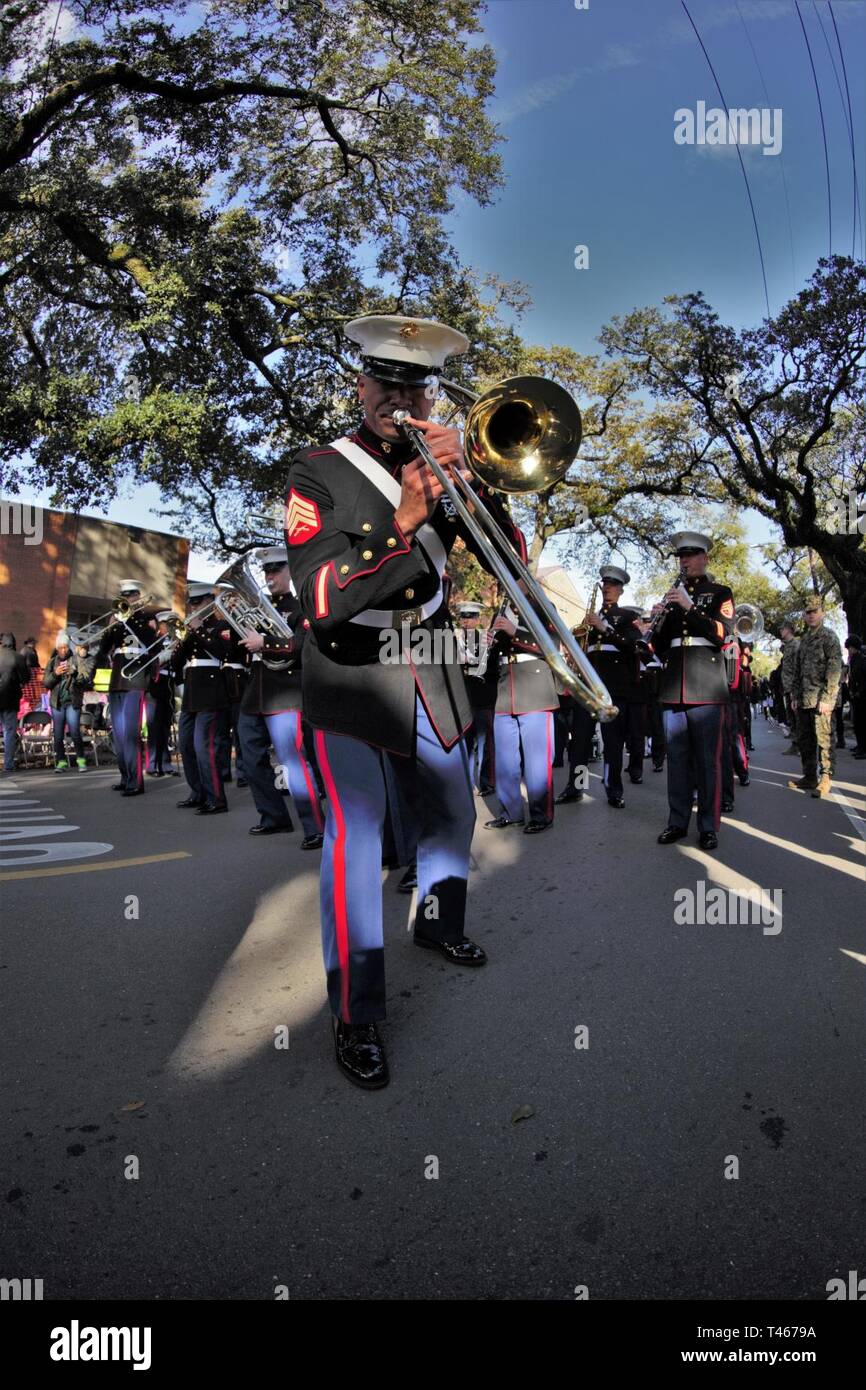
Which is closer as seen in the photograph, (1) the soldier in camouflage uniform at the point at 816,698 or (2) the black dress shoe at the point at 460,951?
(2) the black dress shoe at the point at 460,951

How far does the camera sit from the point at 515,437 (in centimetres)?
288

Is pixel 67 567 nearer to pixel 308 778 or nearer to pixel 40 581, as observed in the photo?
pixel 40 581

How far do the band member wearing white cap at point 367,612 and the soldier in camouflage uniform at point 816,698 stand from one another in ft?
27.2

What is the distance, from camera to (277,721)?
278 inches

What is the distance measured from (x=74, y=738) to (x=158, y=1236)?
13.2 meters

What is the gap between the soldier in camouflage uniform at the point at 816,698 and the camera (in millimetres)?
10102

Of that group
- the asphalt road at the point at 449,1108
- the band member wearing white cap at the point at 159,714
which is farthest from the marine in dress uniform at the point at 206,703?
the asphalt road at the point at 449,1108

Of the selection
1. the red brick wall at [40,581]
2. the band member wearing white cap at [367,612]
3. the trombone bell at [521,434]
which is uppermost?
the red brick wall at [40,581]

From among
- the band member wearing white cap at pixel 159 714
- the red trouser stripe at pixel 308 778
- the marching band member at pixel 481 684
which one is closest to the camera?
the red trouser stripe at pixel 308 778

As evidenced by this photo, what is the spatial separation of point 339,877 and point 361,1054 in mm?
546

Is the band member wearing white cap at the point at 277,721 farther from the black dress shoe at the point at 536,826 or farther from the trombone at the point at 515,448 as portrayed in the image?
the trombone at the point at 515,448

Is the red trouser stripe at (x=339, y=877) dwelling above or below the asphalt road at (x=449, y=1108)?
above
